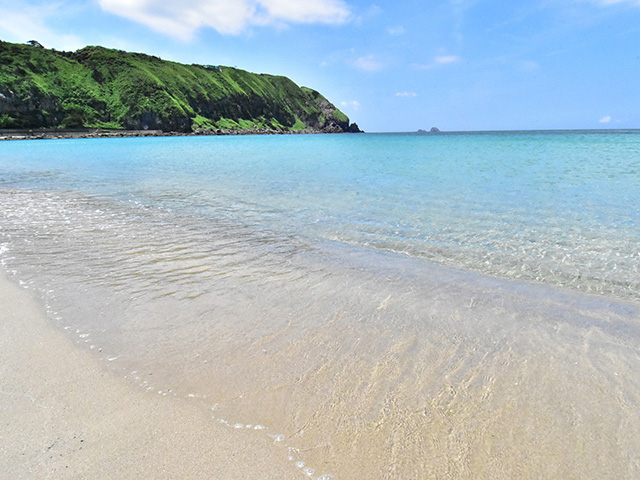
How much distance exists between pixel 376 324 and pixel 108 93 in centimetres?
17603

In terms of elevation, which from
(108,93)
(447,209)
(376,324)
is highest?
(108,93)

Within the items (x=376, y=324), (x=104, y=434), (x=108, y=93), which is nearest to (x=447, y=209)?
(x=376, y=324)

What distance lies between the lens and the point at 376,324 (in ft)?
17.1

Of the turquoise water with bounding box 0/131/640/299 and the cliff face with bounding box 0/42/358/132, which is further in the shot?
the cliff face with bounding box 0/42/358/132

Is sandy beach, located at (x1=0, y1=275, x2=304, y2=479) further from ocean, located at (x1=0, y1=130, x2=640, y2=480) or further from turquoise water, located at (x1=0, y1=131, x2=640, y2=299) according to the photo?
turquoise water, located at (x1=0, y1=131, x2=640, y2=299)

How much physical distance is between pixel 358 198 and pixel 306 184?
4832mm

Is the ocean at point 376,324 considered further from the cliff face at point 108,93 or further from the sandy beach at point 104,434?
the cliff face at point 108,93

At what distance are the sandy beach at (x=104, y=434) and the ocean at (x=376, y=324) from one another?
18cm

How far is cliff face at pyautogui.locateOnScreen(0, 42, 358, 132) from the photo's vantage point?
11700 centimetres

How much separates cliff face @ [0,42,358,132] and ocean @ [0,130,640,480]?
135 m

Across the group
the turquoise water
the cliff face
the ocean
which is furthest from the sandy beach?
the cliff face

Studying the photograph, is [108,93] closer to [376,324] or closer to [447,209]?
[447,209]

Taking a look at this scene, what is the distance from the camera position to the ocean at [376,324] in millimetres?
3135

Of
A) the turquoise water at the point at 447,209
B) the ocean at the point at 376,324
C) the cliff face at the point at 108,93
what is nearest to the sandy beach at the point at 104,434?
the ocean at the point at 376,324
